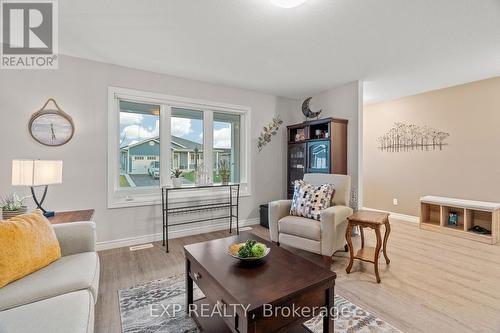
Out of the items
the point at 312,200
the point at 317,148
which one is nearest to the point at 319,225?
the point at 312,200

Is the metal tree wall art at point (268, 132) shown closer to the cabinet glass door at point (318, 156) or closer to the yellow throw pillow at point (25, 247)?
the cabinet glass door at point (318, 156)

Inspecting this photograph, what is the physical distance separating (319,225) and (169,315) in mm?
1634

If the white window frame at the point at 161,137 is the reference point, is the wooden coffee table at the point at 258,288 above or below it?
below

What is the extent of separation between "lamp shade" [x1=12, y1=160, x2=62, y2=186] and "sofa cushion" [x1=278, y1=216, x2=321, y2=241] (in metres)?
2.37

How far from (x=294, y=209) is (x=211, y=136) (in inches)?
75.4

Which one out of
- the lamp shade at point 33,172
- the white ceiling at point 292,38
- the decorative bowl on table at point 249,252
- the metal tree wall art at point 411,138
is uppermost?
the white ceiling at point 292,38

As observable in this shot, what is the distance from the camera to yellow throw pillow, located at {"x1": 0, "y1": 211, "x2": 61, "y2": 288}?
135 centimetres

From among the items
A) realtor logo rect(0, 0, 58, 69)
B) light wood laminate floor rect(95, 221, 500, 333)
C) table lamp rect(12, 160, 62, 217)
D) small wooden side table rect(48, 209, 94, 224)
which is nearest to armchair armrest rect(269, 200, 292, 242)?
light wood laminate floor rect(95, 221, 500, 333)

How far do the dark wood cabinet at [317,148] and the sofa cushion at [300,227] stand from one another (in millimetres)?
1321

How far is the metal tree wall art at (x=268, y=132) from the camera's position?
14.4 feet

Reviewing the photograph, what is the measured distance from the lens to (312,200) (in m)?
2.80

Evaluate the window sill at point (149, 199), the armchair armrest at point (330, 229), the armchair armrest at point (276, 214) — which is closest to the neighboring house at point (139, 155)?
the window sill at point (149, 199)

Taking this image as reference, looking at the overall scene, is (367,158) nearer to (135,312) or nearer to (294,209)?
(294,209)

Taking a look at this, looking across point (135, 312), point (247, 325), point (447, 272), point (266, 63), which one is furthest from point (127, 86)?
point (447, 272)
